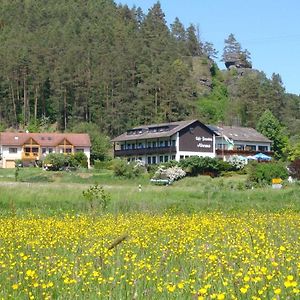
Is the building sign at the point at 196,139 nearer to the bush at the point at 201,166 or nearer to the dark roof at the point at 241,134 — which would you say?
the dark roof at the point at 241,134

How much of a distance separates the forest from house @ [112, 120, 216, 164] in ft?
33.4

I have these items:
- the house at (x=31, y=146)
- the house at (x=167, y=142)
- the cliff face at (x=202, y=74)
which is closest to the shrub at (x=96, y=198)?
the house at (x=167, y=142)

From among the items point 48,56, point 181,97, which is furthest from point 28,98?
point 181,97

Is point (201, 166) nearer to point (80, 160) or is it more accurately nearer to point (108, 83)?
point (80, 160)

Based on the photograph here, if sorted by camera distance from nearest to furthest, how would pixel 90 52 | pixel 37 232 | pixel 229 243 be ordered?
pixel 229 243 → pixel 37 232 → pixel 90 52

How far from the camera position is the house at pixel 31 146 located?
231 ft

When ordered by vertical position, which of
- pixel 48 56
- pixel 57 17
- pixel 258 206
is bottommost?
pixel 258 206

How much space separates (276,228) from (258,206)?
12261 mm

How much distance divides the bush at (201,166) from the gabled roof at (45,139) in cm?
1910

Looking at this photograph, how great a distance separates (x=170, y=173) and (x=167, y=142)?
51.3ft

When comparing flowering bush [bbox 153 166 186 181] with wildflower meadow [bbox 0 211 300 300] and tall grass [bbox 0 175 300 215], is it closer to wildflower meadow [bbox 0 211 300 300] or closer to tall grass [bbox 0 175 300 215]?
tall grass [bbox 0 175 300 215]

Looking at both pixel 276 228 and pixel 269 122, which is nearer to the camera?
pixel 276 228

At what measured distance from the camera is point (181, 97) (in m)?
84.4

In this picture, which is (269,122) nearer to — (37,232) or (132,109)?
(132,109)
